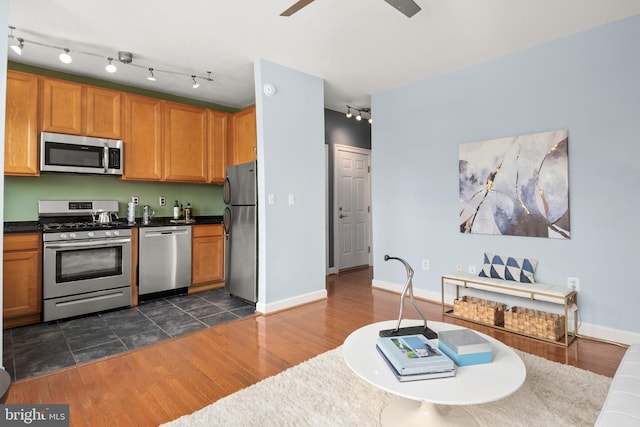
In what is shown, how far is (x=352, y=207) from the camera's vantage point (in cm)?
569

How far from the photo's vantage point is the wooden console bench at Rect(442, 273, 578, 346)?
107 inches

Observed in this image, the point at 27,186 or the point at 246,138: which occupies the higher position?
the point at 246,138

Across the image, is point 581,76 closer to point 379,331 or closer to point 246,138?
point 379,331

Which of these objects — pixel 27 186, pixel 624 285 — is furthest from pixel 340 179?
pixel 27 186

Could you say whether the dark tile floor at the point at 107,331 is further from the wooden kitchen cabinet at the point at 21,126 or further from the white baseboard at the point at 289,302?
the wooden kitchen cabinet at the point at 21,126

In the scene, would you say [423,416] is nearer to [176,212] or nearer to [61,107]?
[176,212]

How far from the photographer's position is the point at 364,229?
5.89m

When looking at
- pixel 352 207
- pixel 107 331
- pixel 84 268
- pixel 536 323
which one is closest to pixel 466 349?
pixel 536 323

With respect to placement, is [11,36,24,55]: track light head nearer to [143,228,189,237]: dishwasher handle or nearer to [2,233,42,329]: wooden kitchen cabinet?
[2,233,42,329]: wooden kitchen cabinet

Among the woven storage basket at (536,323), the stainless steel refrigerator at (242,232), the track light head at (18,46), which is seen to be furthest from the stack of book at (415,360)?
the track light head at (18,46)

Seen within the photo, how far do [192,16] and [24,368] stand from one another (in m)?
2.90

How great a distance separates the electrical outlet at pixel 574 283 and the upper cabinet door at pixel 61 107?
205 inches

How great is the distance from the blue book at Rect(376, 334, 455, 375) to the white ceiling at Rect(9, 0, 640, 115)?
234cm

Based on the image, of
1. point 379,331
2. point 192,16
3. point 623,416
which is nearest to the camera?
point 623,416
